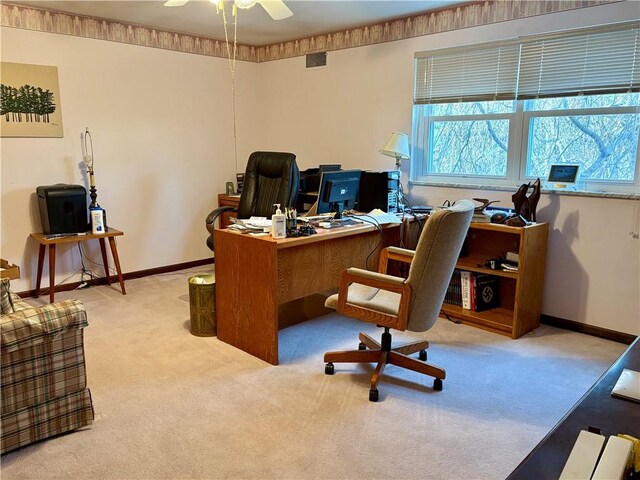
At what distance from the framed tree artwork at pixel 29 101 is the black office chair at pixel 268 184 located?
1623mm

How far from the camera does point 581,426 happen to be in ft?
3.15

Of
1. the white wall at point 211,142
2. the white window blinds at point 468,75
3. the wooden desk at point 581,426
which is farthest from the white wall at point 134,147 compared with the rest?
the wooden desk at point 581,426

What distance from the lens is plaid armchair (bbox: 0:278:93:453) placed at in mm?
1947

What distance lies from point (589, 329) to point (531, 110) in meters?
1.59

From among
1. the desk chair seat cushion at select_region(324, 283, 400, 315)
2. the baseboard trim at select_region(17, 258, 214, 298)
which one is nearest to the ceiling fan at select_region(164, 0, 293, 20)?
the desk chair seat cushion at select_region(324, 283, 400, 315)

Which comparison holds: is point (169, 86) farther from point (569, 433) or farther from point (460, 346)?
point (569, 433)

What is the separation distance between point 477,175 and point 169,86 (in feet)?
9.79

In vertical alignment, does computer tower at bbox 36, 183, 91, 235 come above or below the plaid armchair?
above

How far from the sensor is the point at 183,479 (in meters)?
1.88

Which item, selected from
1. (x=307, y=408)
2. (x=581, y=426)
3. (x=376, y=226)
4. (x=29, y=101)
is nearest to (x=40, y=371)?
(x=307, y=408)

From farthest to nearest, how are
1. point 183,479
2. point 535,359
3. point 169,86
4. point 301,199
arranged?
point 169,86 → point 301,199 → point 535,359 → point 183,479

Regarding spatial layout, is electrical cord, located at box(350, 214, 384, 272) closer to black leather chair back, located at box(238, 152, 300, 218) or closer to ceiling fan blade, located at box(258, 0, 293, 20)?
black leather chair back, located at box(238, 152, 300, 218)

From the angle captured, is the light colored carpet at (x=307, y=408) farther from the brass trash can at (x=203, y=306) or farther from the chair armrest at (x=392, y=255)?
the chair armrest at (x=392, y=255)

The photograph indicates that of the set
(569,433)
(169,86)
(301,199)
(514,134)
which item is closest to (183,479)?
(569,433)
